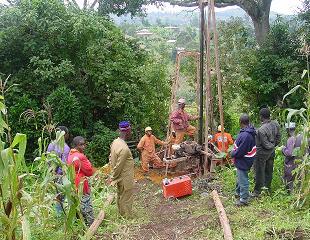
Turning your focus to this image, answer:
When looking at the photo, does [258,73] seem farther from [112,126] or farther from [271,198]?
[271,198]

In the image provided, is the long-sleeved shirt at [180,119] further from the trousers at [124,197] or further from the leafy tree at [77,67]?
the trousers at [124,197]

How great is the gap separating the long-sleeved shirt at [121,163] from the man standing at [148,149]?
4.04 meters

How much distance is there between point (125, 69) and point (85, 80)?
1260 millimetres

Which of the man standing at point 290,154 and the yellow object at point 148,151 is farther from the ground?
the man standing at point 290,154

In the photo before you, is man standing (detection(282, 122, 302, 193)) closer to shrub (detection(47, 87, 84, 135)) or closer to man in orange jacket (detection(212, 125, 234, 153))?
man in orange jacket (detection(212, 125, 234, 153))

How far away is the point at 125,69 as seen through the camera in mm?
12477

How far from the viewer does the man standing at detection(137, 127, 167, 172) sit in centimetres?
1095

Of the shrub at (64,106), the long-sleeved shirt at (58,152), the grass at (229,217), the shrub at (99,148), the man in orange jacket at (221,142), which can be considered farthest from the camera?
the shrub at (99,148)

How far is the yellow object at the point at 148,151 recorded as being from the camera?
35.9 feet

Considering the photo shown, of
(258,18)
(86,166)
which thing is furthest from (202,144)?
(258,18)

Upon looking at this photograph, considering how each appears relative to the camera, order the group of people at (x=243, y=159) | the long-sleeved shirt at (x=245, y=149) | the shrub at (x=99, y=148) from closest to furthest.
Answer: the group of people at (x=243, y=159)
the long-sleeved shirt at (x=245, y=149)
the shrub at (x=99, y=148)

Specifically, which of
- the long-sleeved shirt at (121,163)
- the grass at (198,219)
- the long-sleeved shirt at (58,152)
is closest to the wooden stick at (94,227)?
the grass at (198,219)

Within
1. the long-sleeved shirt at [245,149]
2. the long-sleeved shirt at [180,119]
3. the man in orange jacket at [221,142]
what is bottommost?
the man in orange jacket at [221,142]

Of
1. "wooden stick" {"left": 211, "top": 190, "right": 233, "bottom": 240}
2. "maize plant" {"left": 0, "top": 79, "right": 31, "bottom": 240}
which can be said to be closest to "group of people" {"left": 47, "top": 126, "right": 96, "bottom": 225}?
"maize plant" {"left": 0, "top": 79, "right": 31, "bottom": 240}
